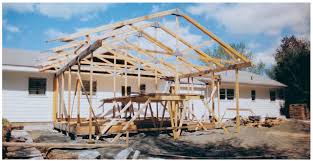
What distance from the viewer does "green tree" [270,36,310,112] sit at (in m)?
22.2

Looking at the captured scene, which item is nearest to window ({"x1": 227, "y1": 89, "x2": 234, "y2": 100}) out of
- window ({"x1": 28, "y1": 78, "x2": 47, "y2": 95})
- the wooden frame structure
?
the wooden frame structure

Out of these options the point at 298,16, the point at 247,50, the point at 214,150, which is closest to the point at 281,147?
the point at 214,150

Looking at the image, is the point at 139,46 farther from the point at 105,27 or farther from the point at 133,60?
the point at 105,27

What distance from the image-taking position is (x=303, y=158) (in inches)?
306

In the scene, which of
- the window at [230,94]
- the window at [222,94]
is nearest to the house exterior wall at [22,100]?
the window at [222,94]

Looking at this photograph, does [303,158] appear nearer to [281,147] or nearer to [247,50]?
[281,147]

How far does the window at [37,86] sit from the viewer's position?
48.6 feet

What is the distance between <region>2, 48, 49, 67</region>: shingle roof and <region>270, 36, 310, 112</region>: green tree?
17.3 metres

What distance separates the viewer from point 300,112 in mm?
21438

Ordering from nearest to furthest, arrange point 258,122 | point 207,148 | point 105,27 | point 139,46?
1. point 207,148
2. point 105,27
3. point 139,46
4. point 258,122

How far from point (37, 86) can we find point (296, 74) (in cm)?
1811

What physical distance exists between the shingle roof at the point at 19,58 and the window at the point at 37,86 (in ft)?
2.94

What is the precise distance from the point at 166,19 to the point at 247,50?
35505 millimetres

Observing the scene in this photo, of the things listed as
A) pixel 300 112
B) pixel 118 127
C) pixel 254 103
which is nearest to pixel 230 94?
pixel 254 103
